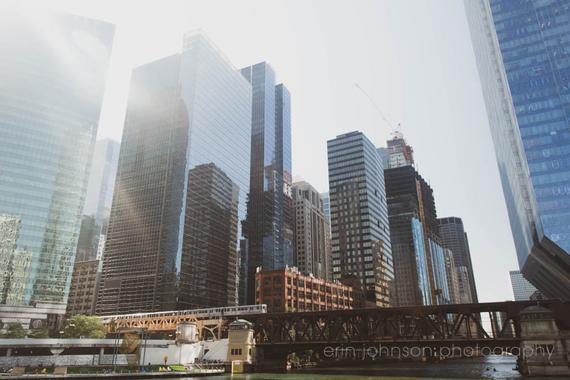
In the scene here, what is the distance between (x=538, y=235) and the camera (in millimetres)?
100188

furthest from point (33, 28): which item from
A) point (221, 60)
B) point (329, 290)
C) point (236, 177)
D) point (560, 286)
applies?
point (560, 286)

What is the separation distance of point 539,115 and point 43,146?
142932mm

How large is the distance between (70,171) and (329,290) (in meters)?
100

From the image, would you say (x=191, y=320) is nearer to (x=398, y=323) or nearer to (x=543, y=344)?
(x=398, y=323)

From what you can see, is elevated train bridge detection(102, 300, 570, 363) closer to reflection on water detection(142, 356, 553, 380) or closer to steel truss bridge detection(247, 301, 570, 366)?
steel truss bridge detection(247, 301, 570, 366)

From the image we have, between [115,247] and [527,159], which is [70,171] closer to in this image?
[115,247]

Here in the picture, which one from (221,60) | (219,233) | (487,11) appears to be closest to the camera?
(487,11)

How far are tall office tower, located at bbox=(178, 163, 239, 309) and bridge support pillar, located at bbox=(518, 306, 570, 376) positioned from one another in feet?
365

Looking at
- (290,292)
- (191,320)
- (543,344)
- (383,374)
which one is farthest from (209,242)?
(543,344)

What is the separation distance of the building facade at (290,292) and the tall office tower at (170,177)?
33.2m

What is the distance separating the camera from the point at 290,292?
139250 millimetres

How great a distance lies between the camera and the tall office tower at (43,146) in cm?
13550

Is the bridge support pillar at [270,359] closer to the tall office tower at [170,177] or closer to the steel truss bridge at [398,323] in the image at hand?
the steel truss bridge at [398,323]

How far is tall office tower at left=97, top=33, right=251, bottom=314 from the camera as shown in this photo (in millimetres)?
159125
